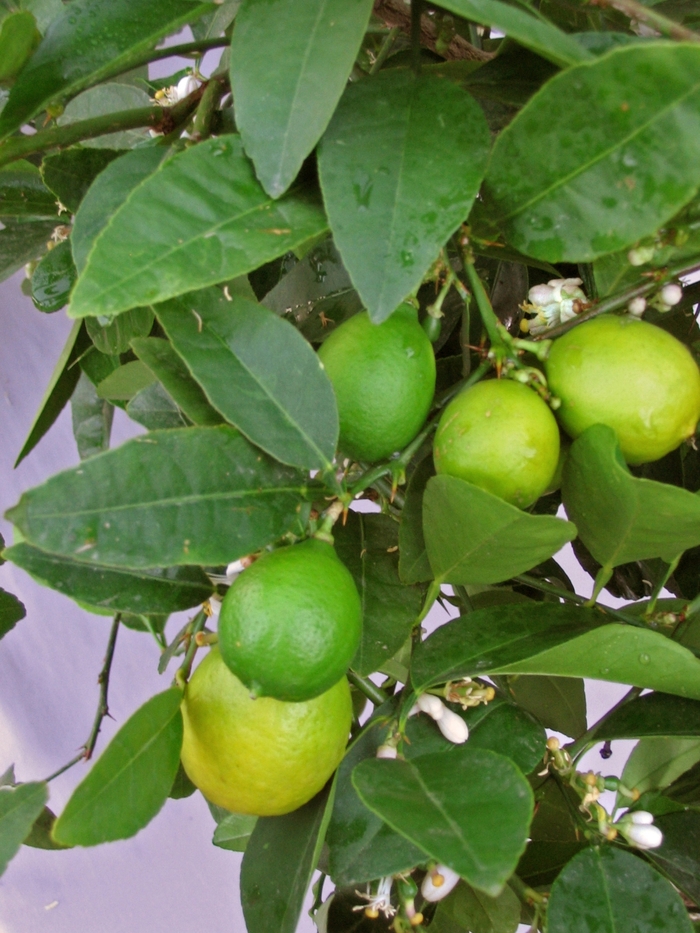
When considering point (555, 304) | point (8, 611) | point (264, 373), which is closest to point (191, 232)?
point (264, 373)

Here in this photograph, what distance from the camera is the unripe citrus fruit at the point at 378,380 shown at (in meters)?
0.31

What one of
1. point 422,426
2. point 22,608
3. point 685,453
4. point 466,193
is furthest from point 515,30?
point 22,608

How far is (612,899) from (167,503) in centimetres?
27

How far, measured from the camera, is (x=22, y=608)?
0.47 meters

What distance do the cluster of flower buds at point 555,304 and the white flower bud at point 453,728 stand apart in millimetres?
178

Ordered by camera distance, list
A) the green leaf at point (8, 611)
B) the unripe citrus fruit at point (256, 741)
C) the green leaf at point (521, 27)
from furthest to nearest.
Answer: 1. the green leaf at point (8, 611)
2. the unripe citrus fruit at point (256, 741)
3. the green leaf at point (521, 27)

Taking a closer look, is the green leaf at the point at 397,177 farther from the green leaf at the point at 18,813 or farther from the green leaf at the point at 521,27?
the green leaf at the point at 18,813

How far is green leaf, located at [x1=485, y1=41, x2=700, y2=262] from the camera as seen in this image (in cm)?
23

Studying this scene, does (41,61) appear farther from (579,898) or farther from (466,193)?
(579,898)

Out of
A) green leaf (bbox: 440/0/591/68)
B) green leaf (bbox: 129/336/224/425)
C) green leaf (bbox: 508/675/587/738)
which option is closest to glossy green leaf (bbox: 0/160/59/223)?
green leaf (bbox: 129/336/224/425)

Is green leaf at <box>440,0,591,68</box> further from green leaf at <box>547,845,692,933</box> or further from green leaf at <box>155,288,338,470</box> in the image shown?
green leaf at <box>547,845,692,933</box>

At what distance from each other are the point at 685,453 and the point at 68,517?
326 mm

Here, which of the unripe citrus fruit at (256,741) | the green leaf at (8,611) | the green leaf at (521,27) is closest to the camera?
the green leaf at (521,27)

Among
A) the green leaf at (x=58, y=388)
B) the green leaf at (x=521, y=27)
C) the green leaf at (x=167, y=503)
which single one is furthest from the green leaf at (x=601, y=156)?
the green leaf at (x=58, y=388)
